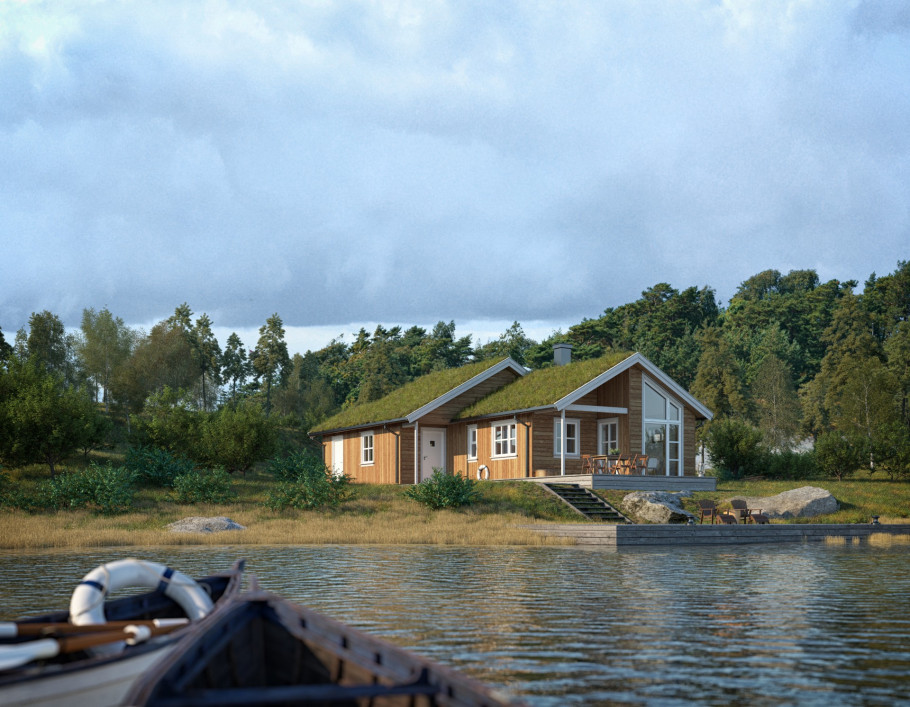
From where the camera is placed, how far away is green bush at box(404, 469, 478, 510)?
29.2m

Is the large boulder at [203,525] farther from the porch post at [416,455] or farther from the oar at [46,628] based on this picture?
the oar at [46,628]

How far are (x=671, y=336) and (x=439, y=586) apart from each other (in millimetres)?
76575

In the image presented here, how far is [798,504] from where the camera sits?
30.8 metres

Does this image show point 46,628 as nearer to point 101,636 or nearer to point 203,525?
point 101,636

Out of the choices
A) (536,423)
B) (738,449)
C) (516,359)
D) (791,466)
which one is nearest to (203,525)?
(536,423)

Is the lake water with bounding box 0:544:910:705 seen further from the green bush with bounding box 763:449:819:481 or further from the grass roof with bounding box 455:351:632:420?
the green bush with bounding box 763:449:819:481

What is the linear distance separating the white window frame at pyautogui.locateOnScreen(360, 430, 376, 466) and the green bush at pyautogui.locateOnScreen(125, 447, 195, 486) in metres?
8.87

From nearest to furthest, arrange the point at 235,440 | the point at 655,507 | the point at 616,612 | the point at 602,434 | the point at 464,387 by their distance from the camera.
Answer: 1. the point at 616,612
2. the point at 655,507
3. the point at 602,434
4. the point at 464,387
5. the point at 235,440

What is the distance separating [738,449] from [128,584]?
39.4 m

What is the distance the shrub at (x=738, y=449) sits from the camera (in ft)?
142

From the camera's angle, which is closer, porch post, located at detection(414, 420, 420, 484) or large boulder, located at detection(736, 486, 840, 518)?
large boulder, located at detection(736, 486, 840, 518)

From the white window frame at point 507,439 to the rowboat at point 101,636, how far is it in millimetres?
27072

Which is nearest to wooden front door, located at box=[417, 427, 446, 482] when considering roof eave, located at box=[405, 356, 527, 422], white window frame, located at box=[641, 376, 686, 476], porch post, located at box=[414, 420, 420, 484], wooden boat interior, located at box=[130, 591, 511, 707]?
porch post, located at box=[414, 420, 420, 484]

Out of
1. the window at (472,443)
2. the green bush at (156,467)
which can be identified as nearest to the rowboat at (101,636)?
the green bush at (156,467)
